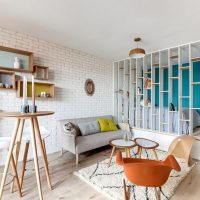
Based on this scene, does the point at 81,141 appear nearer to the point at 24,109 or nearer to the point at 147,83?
the point at 24,109

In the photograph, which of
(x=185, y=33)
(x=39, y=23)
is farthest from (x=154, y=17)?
(x=39, y=23)

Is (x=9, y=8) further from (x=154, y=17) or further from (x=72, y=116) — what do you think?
(x=72, y=116)

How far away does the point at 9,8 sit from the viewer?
7.27ft

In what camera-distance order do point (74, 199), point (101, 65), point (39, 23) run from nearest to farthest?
point (74, 199)
point (39, 23)
point (101, 65)

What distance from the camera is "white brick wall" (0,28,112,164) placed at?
115 inches

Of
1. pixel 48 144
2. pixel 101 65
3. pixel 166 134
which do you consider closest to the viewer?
pixel 48 144

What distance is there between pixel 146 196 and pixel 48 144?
7.57ft

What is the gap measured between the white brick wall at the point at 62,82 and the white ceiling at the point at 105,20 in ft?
0.75

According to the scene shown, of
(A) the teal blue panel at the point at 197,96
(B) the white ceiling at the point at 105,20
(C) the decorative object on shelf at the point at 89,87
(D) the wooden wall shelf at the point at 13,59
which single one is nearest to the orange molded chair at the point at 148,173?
(B) the white ceiling at the point at 105,20

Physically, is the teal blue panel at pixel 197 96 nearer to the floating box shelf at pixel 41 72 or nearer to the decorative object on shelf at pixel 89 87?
the decorative object on shelf at pixel 89 87

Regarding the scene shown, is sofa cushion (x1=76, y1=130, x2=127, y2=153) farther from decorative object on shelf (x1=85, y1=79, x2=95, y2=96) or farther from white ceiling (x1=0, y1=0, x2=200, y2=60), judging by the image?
white ceiling (x1=0, y1=0, x2=200, y2=60)

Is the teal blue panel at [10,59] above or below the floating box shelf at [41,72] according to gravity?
above

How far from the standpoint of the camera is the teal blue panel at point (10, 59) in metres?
2.83

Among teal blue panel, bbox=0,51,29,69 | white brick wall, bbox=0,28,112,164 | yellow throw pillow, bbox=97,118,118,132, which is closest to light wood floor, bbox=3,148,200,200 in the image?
white brick wall, bbox=0,28,112,164
